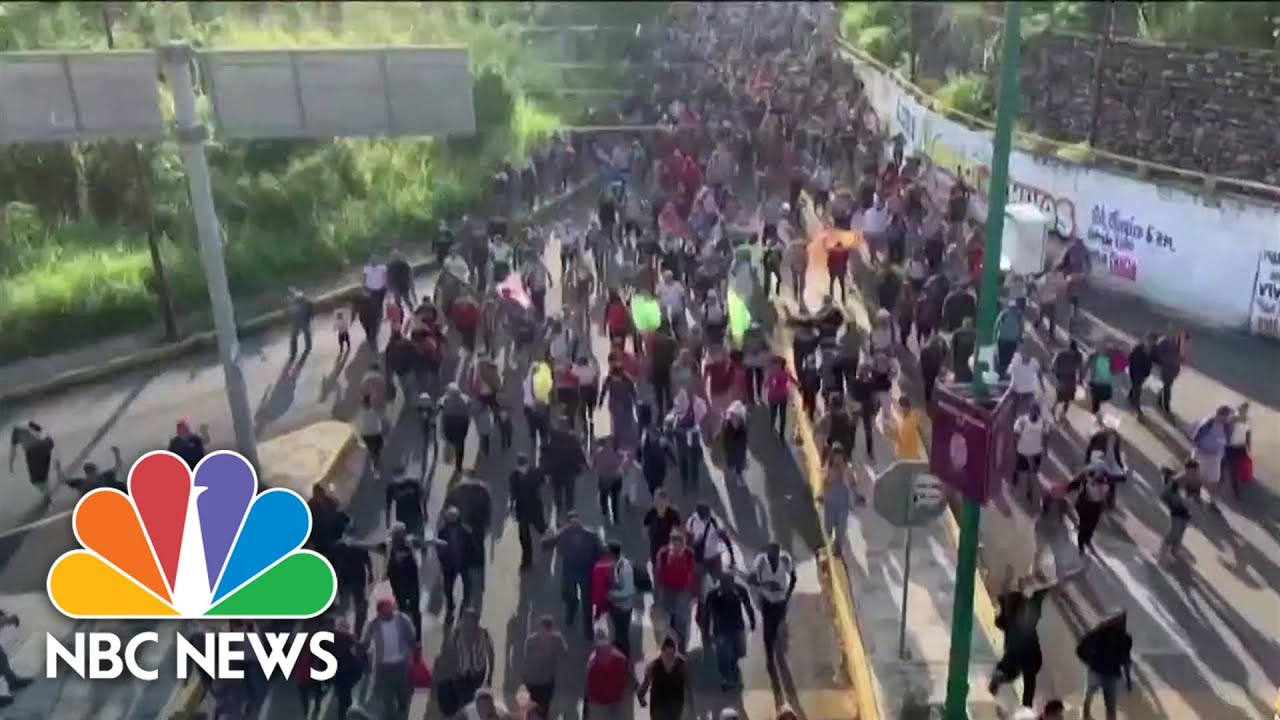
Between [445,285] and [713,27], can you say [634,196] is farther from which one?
[713,27]

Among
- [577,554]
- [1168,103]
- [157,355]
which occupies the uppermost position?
[1168,103]

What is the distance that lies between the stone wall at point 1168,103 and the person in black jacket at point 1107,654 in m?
12.6

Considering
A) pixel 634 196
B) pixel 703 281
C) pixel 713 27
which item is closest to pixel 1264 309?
pixel 703 281

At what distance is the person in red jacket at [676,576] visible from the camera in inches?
377

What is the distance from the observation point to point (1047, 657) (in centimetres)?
990

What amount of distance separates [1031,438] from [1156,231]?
9280mm

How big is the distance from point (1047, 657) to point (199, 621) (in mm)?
7076

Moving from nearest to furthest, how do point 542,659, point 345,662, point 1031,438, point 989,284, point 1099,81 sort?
1. point 989,284
2. point 542,659
3. point 345,662
4. point 1031,438
5. point 1099,81

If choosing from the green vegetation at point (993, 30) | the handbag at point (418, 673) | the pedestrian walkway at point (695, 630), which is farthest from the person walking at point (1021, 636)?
the green vegetation at point (993, 30)

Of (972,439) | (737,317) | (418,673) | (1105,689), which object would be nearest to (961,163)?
(737,317)

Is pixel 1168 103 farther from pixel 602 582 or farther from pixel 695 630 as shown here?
pixel 602 582

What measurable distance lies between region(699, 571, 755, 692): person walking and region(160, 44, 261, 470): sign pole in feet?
16.5

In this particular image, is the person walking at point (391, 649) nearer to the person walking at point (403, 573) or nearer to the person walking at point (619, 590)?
the person walking at point (403, 573)

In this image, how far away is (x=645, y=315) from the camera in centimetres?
1497
